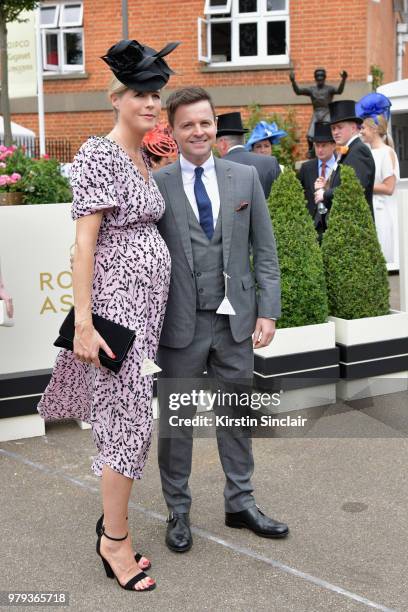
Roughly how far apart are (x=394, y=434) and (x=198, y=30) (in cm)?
1530

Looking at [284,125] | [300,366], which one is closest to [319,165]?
[300,366]

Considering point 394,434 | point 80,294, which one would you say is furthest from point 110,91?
point 394,434

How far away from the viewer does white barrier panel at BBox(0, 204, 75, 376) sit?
5.52 m

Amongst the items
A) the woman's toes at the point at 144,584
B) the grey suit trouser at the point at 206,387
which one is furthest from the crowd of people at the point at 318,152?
the woman's toes at the point at 144,584

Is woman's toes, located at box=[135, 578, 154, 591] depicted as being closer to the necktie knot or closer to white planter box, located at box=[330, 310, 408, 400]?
the necktie knot

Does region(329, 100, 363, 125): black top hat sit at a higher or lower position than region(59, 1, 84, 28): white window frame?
lower

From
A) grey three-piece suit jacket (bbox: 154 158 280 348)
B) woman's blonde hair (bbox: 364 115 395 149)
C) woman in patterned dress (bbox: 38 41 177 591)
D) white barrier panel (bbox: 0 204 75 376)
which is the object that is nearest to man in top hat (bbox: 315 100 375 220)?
woman's blonde hair (bbox: 364 115 395 149)

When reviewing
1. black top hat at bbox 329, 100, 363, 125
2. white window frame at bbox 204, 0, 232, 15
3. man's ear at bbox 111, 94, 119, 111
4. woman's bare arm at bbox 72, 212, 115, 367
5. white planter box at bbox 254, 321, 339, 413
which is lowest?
white planter box at bbox 254, 321, 339, 413

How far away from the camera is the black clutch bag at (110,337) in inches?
133

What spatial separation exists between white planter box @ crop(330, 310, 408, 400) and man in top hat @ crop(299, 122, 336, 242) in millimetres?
1292

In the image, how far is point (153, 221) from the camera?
11.9ft

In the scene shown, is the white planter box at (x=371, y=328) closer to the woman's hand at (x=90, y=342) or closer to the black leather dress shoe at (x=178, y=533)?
the black leather dress shoe at (x=178, y=533)

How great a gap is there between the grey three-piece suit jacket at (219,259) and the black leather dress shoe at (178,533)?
0.78 metres

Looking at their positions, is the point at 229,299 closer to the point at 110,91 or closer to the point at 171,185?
the point at 171,185
